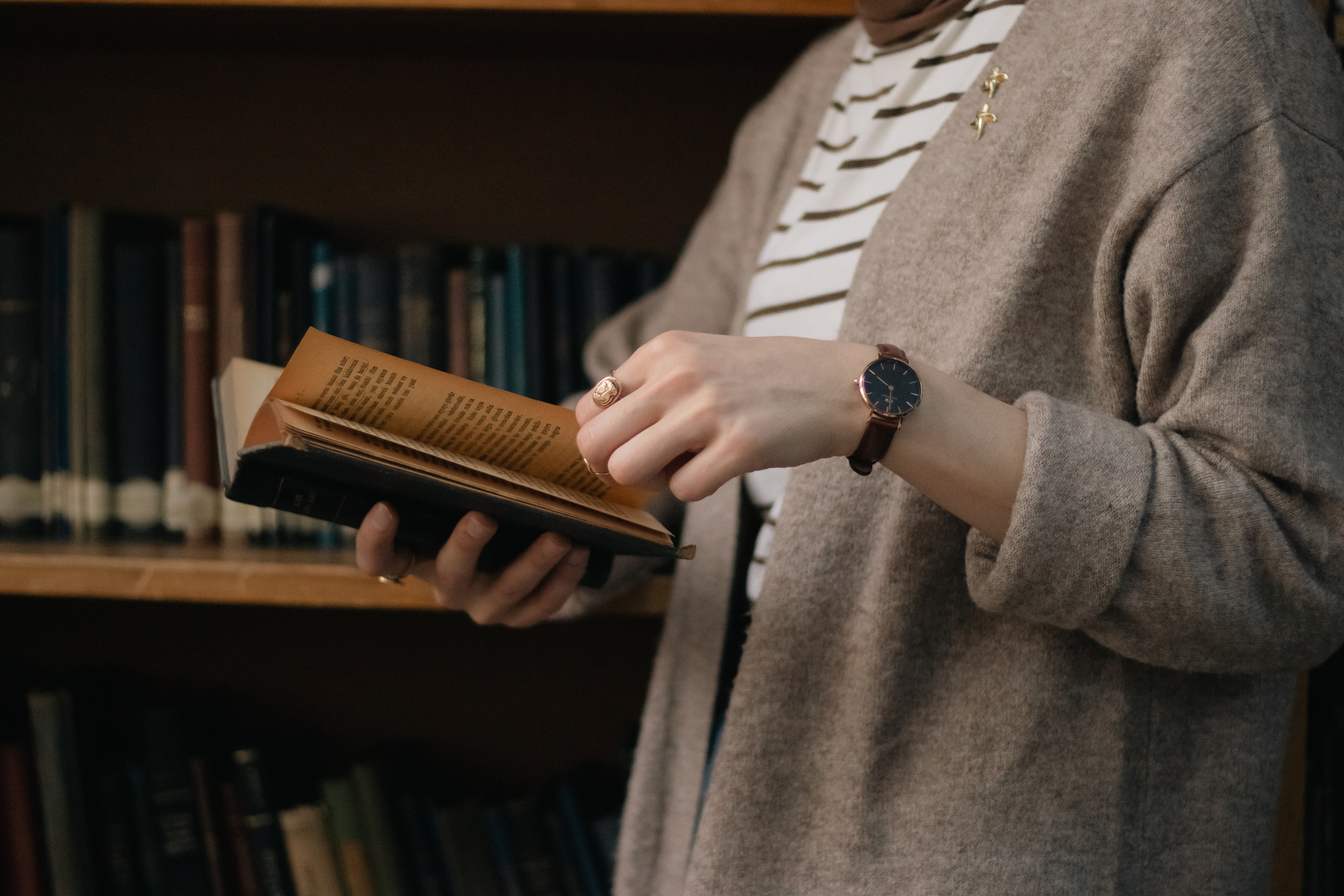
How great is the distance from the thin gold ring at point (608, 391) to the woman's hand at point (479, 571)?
13cm

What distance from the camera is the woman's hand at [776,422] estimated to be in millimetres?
435

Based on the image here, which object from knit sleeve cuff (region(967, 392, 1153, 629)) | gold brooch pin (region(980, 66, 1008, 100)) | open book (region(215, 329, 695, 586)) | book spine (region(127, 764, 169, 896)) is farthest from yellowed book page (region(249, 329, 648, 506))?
book spine (region(127, 764, 169, 896))

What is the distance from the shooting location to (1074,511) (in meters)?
0.45

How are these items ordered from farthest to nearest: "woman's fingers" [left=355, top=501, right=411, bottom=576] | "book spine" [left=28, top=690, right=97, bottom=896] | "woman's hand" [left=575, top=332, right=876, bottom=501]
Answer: "book spine" [left=28, top=690, right=97, bottom=896] → "woman's fingers" [left=355, top=501, right=411, bottom=576] → "woman's hand" [left=575, top=332, right=876, bottom=501]

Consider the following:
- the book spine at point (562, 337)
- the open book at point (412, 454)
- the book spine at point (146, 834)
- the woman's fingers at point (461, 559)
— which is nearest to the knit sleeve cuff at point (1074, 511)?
the open book at point (412, 454)

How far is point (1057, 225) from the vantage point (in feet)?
1.75

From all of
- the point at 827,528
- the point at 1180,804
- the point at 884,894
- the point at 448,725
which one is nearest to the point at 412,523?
the point at 827,528

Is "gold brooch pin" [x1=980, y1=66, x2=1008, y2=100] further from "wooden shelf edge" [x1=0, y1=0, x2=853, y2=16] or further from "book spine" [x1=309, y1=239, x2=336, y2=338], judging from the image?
"book spine" [x1=309, y1=239, x2=336, y2=338]

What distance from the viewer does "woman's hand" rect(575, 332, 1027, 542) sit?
435 millimetres

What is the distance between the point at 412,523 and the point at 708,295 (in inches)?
→ 16.6

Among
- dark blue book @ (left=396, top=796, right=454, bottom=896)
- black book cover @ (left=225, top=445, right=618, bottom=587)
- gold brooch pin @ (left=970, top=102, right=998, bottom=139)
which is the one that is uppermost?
gold brooch pin @ (left=970, top=102, right=998, bottom=139)

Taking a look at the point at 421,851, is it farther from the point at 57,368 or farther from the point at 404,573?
the point at 57,368

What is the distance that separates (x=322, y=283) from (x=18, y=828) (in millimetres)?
645

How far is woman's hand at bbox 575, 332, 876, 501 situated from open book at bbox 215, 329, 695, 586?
0.06 m
